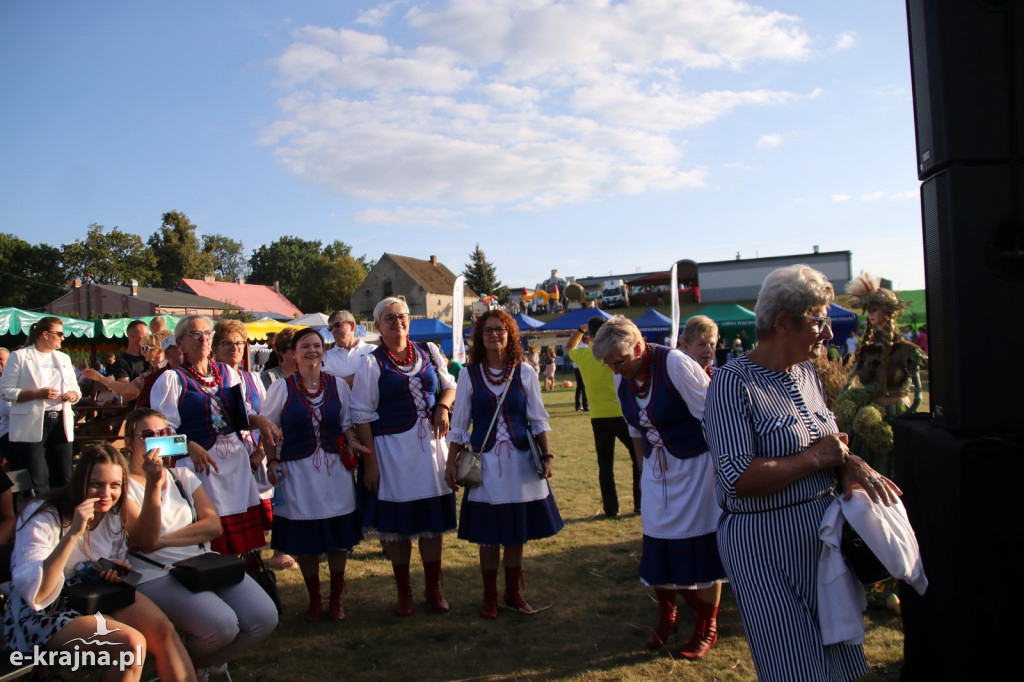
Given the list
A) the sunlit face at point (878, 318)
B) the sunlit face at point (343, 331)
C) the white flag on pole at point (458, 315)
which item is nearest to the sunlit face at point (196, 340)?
the sunlit face at point (343, 331)

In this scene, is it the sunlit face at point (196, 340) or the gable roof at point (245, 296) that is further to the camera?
the gable roof at point (245, 296)

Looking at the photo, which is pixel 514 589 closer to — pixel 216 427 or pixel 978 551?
pixel 216 427

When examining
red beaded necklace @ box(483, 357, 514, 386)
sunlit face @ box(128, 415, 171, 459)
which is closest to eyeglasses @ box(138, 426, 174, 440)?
sunlit face @ box(128, 415, 171, 459)

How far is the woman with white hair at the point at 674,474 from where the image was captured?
349 centimetres

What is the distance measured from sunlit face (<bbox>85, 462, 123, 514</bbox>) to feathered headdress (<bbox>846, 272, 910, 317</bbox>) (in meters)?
4.80

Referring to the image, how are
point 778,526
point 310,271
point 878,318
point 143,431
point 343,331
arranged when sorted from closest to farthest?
1. point 778,526
2. point 143,431
3. point 878,318
4. point 343,331
5. point 310,271

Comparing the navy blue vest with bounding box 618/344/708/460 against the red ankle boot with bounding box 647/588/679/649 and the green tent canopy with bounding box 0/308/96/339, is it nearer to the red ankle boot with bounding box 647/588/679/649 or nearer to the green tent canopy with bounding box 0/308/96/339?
the red ankle boot with bounding box 647/588/679/649

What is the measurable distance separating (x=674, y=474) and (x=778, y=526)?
137cm

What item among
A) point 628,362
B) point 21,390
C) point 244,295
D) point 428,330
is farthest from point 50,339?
point 244,295

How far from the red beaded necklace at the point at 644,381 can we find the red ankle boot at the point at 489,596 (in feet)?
5.09

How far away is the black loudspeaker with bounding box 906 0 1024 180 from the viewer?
7.31 ft

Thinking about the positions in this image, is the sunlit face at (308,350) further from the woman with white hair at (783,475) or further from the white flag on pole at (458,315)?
the white flag on pole at (458,315)

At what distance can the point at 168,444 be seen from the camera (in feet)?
9.98

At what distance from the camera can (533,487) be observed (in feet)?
13.7
